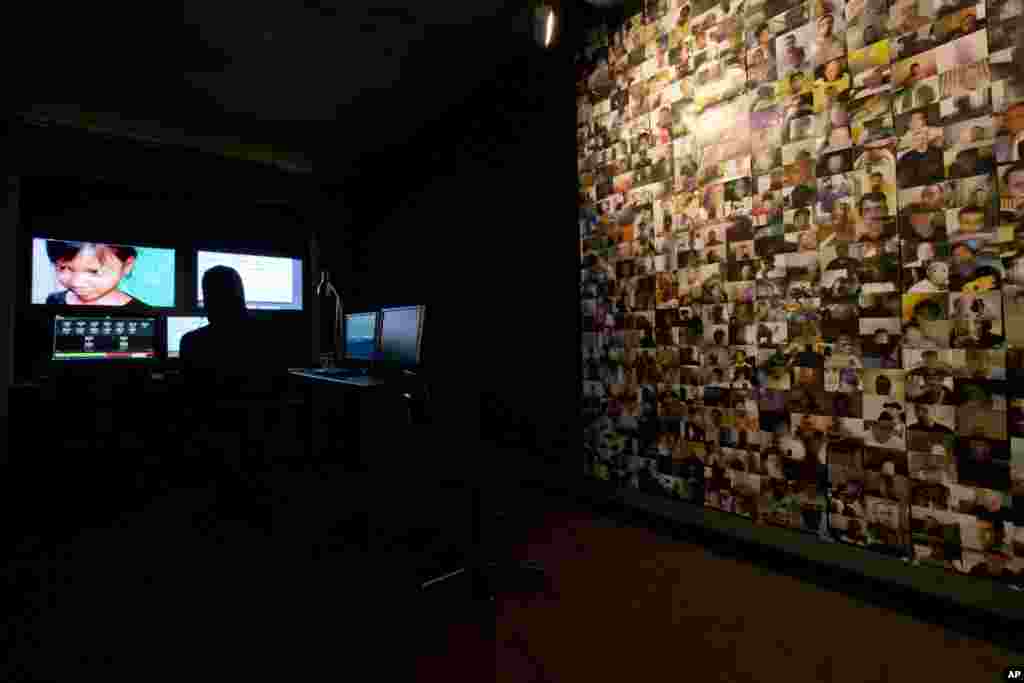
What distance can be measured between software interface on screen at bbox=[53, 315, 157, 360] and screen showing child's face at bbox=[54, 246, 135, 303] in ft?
0.90

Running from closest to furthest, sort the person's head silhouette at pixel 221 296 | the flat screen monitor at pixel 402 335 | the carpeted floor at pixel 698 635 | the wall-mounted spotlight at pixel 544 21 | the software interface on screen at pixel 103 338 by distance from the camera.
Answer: the carpeted floor at pixel 698 635
the wall-mounted spotlight at pixel 544 21
the person's head silhouette at pixel 221 296
the flat screen monitor at pixel 402 335
the software interface on screen at pixel 103 338

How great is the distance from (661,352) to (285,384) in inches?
86.5

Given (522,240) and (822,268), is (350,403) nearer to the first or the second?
(522,240)

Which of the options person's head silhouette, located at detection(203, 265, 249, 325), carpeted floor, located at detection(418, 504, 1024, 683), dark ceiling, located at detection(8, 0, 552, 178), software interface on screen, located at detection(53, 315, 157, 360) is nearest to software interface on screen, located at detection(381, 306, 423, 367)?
person's head silhouette, located at detection(203, 265, 249, 325)

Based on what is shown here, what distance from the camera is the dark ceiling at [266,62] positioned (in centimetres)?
265

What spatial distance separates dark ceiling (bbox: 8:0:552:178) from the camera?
2.65 m

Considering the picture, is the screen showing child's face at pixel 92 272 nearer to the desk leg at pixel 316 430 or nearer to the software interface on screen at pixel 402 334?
the desk leg at pixel 316 430

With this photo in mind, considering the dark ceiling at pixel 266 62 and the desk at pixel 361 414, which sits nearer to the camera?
the dark ceiling at pixel 266 62

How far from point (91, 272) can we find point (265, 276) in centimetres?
122

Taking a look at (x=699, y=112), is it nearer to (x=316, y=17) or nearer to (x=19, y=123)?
(x=316, y=17)

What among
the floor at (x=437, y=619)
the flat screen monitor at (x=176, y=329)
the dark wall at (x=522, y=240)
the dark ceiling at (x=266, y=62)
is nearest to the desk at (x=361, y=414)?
the dark wall at (x=522, y=240)

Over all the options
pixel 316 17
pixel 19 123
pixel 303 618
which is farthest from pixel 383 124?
pixel 303 618

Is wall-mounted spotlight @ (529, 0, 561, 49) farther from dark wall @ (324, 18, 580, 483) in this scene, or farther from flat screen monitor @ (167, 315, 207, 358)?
flat screen monitor @ (167, 315, 207, 358)

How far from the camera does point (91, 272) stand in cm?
375
